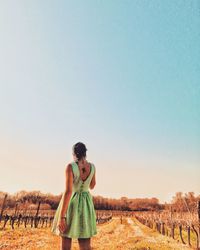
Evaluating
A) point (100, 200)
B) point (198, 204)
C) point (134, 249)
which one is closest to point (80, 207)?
point (134, 249)

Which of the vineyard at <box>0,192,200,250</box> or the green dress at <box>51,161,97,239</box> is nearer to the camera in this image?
the green dress at <box>51,161,97,239</box>

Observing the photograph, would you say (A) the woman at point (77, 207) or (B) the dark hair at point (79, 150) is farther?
(B) the dark hair at point (79, 150)

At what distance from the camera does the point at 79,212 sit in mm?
2900

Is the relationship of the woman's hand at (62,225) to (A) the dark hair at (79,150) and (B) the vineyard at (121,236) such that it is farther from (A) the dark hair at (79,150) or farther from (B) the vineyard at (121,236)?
(B) the vineyard at (121,236)

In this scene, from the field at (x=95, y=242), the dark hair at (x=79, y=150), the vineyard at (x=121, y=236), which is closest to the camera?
the dark hair at (x=79, y=150)

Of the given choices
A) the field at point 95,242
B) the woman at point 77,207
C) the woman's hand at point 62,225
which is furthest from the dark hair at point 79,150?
the field at point 95,242

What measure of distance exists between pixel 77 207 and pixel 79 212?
0.21 feet

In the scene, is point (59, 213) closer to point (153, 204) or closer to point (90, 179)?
point (90, 179)

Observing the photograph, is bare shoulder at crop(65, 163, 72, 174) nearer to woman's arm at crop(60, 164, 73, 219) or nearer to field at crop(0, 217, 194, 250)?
woman's arm at crop(60, 164, 73, 219)

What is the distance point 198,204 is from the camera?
418 inches

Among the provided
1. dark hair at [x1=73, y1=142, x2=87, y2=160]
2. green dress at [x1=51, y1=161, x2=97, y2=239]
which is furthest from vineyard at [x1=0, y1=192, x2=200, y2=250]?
dark hair at [x1=73, y1=142, x2=87, y2=160]

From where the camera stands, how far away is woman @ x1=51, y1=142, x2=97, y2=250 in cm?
278

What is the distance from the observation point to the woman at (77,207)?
9.12ft

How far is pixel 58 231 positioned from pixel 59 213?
187 millimetres
